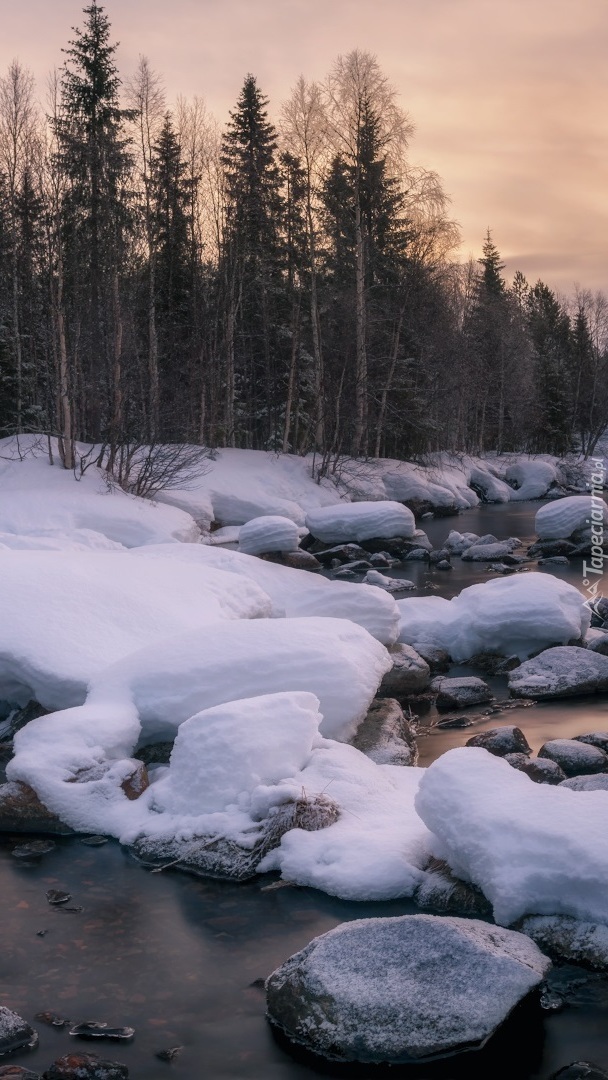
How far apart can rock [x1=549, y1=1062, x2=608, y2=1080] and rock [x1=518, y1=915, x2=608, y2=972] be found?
60cm

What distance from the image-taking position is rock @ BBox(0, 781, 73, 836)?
18.8 feet

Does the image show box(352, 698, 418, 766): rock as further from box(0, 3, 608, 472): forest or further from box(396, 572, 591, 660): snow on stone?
box(0, 3, 608, 472): forest

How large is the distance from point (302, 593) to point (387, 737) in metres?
4.20

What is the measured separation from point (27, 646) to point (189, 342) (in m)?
19.9

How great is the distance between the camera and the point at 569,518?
62.2 ft

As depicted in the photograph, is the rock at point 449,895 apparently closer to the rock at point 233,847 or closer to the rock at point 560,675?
the rock at point 233,847

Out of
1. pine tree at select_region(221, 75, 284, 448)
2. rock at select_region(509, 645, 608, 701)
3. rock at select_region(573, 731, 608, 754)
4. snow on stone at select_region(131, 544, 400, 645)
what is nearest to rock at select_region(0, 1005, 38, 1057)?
rock at select_region(573, 731, 608, 754)

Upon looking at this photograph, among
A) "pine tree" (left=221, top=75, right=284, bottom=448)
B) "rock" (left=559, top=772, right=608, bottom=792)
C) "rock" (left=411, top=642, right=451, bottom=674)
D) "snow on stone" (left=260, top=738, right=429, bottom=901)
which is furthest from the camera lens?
"pine tree" (left=221, top=75, right=284, bottom=448)

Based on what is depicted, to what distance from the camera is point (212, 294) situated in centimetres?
2691

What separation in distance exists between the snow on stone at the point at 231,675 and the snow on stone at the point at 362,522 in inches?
456

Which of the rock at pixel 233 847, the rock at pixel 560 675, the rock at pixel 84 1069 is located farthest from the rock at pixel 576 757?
the rock at pixel 84 1069

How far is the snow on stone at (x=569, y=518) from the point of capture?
18.9 metres

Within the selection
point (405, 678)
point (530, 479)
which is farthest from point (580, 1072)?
point (530, 479)

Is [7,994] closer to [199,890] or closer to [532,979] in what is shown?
[199,890]
